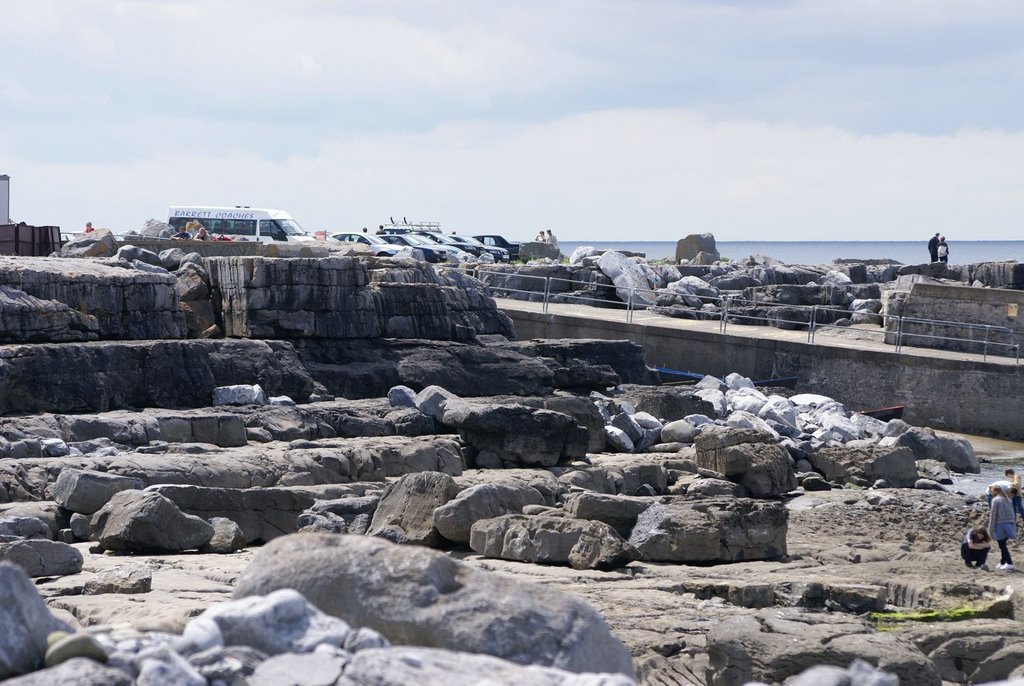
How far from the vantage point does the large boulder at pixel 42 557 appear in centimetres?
947

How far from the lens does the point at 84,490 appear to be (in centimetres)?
1162

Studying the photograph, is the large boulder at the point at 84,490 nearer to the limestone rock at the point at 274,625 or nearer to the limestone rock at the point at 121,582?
the limestone rock at the point at 121,582

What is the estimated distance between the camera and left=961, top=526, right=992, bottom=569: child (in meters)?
12.3

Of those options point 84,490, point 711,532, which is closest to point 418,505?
point 711,532

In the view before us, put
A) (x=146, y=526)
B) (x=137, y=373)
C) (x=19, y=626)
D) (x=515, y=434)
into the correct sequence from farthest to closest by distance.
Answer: (x=137, y=373), (x=515, y=434), (x=146, y=526), (x=19, y=626)

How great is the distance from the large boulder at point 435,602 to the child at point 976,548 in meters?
8.29

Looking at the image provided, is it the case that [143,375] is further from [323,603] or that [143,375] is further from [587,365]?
[323,603]

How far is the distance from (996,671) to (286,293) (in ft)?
45.4

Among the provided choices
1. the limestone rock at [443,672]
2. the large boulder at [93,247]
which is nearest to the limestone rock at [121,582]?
the limestone rock at [443,672]

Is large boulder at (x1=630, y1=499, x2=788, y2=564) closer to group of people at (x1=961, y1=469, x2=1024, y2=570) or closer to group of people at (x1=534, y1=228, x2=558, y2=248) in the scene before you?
group of people at (x1=961, y1=469, x2=1024, y2=570)

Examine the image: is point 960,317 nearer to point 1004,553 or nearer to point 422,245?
point 1004,553

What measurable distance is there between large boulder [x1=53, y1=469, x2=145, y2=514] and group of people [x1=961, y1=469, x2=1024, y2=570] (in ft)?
27.8

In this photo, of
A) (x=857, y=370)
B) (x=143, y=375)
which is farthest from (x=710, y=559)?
(x=857, y=370)

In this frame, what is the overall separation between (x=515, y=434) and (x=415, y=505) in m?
4.69
